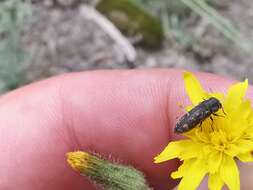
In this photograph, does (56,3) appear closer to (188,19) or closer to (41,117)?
(188,19)

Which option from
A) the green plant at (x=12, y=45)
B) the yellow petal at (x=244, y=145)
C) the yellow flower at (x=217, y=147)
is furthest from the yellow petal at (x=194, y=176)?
the green plant at (x=12, y=45)

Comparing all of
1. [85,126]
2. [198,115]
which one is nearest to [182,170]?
[198,115]

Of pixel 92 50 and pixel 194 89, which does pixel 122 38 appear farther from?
pixel 194 89

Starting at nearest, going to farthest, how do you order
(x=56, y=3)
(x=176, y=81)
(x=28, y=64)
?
1. (x=176, y=81)
2. (x=28, y=64)
3. (x=56, y=3)

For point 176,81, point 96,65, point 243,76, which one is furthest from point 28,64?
point 176,81

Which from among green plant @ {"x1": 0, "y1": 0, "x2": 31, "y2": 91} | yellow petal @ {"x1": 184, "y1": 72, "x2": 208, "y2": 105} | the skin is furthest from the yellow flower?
green plant @ {"x1": 0, "y1": 0, "x2": 31, "y2": 91}

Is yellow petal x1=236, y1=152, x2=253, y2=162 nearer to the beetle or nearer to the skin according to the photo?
the beetle
